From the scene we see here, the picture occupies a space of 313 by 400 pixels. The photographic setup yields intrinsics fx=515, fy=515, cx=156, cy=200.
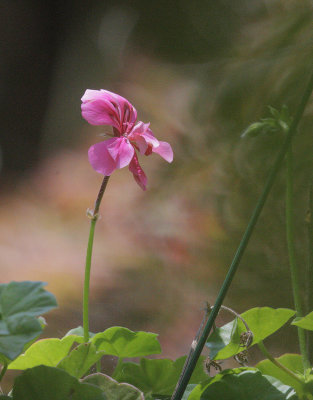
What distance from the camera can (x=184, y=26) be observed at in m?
1.16

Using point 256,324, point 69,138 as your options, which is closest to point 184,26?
point 69,138

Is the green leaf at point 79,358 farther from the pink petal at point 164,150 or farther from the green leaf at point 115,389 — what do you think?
the pink petal at point 164,150

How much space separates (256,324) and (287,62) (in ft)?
2.10

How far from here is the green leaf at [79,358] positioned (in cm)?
45

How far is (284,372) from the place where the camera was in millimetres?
531

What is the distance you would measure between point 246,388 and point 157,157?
75cm

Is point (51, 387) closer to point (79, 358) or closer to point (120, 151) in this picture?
point (79, 358)

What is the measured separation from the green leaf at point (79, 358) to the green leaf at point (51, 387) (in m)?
0.05

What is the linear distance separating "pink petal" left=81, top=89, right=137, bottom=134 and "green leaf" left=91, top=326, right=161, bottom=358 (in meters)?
0.21

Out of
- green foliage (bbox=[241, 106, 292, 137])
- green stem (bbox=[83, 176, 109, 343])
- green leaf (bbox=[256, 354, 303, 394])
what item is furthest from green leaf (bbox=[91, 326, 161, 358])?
green foliage (bbox=[241, 106, 292, 137])

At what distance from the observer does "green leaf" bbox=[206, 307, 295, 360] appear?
1.59ft

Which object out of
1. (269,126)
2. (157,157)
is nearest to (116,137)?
(269,126)

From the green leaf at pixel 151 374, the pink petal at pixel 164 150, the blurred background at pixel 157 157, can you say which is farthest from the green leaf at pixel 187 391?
the blurred background at pixel 157 157

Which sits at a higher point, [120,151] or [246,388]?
[120,151]
